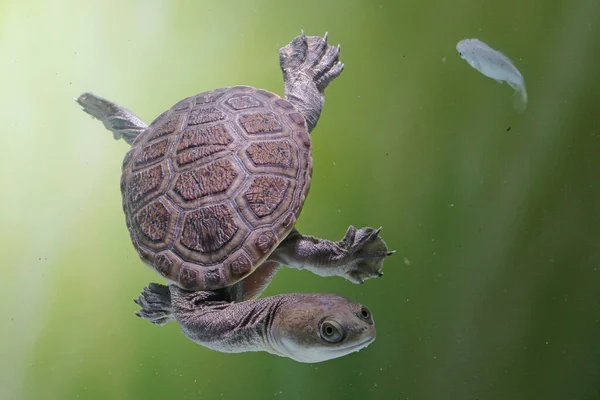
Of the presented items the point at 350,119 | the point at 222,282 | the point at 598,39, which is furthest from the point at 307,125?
the point at 598,39

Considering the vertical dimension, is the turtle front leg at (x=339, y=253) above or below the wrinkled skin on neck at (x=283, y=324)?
above

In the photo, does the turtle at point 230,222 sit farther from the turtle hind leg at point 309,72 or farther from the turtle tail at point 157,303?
the turtle hind leg at point 309,72

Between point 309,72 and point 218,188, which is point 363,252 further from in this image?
point 309,72

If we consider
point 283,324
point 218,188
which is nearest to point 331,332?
point 283,324

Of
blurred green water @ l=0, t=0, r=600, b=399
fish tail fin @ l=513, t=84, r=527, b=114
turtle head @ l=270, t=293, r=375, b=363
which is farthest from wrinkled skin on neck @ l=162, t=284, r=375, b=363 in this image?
fish tail fin @ l=513, t=84, r=527, b=114

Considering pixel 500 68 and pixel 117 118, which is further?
pixel 117 118

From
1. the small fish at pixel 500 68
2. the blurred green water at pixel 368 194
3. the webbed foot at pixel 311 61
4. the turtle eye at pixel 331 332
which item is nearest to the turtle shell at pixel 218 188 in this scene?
the webbed foot at pixel 311 61
